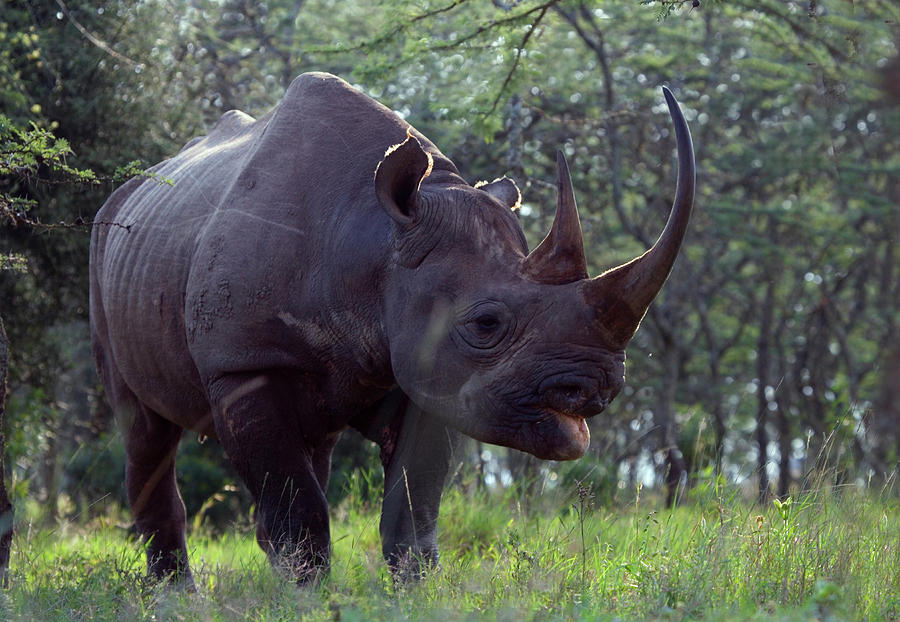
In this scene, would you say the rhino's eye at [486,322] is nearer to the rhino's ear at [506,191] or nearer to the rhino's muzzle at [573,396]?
the rhino's muzzle at [573,396]

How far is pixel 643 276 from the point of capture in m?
4.36

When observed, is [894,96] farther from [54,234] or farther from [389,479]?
[54,234]

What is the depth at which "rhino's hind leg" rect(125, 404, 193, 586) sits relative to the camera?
6578mm

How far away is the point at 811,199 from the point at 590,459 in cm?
713

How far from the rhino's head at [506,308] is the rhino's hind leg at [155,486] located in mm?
2338

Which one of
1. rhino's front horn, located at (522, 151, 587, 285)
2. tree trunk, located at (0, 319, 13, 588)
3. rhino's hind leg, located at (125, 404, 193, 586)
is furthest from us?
rhino's hind leg, located at (125, 404, 193, 586)

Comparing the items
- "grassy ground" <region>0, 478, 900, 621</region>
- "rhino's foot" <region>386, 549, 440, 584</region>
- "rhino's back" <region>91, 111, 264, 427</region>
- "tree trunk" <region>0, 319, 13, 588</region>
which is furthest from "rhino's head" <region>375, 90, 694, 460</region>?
"tree trunk" <region>0, 319, 13, 588</region>

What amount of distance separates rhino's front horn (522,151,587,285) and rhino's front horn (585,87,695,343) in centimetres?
15

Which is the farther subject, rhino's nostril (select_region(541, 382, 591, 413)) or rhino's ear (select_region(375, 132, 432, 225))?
rhino's ear (select_region(375, 132, 432, 225))

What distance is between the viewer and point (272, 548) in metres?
5.20

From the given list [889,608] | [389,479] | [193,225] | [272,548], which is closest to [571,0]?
[193,225]

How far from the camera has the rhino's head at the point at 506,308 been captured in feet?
14.4

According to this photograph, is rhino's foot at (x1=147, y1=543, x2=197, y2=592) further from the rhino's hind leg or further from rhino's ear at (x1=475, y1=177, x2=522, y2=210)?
rhino's ear at (x1=475, y1=177, x2=522, y2=210)

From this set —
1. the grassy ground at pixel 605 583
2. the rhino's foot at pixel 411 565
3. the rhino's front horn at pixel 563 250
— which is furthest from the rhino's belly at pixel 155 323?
the rhino's front horn at pixel 563 250
